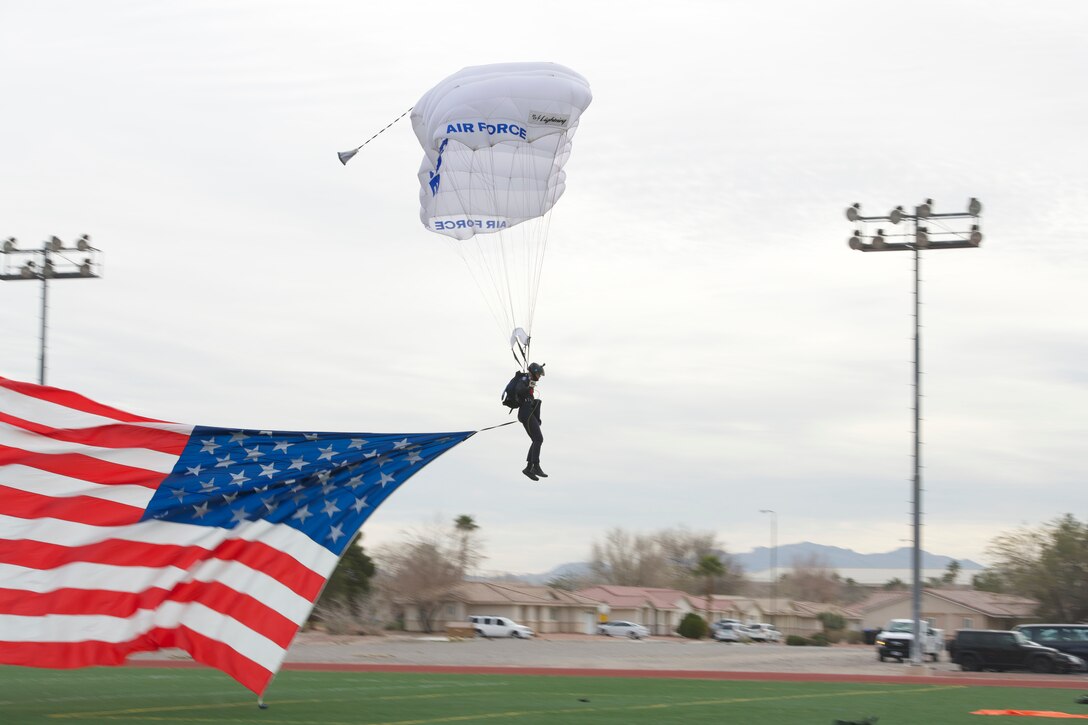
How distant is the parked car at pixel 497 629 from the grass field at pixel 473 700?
1491 inches

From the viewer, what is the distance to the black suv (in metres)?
31.4

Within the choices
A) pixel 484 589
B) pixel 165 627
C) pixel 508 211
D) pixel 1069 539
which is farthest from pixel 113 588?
pixel 484 589

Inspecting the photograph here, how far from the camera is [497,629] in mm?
61250

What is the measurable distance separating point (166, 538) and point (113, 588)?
75 cm

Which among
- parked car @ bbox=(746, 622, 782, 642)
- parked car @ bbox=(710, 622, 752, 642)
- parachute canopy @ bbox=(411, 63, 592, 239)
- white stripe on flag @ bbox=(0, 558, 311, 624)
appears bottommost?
parked car @ bbox=(746, 622, 782, 642)

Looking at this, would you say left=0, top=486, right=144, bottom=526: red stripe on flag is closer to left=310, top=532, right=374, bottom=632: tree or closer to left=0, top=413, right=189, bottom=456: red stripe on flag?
left=0, top=413, right=189, bottom=456: red stripe on flag

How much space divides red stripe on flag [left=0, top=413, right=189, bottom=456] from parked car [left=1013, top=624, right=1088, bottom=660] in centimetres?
2701

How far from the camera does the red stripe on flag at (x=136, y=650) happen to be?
12.5m

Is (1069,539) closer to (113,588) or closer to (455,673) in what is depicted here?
(455,673)

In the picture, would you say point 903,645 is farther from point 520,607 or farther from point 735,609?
point 735,609

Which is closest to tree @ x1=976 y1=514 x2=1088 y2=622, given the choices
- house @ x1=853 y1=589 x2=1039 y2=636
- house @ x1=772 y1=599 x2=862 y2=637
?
house @ x1=853 y1=589 x2=1039 y2=636

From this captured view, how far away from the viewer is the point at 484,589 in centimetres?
8012

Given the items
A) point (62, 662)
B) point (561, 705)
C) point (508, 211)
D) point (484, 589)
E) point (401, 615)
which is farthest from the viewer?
point (484, 589)

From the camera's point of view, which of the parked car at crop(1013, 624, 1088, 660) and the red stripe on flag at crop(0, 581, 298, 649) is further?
the parked car at crop(1013, 624, 1088, 660)
